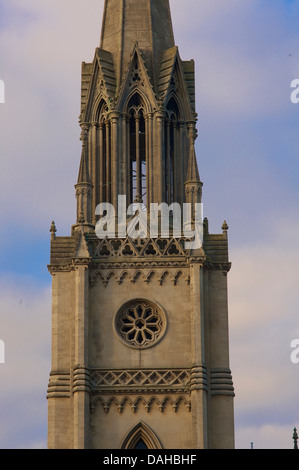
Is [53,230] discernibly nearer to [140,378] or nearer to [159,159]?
[159,159]

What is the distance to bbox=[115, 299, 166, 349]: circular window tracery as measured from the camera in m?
73.7

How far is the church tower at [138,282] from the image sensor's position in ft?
238

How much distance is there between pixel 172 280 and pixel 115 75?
9756 millimetres

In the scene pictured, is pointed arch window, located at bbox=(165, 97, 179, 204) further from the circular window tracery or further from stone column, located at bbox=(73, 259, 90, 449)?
stone column, located at bbox=(73, 259, 90, 449)

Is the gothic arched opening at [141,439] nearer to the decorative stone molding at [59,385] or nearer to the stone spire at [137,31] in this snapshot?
the decorative stone molding at [59,385]

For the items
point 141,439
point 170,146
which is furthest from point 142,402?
point 170,146

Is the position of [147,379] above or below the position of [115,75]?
below

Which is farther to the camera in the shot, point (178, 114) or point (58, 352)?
point (178, 114)

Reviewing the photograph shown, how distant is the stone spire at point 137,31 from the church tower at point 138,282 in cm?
8
